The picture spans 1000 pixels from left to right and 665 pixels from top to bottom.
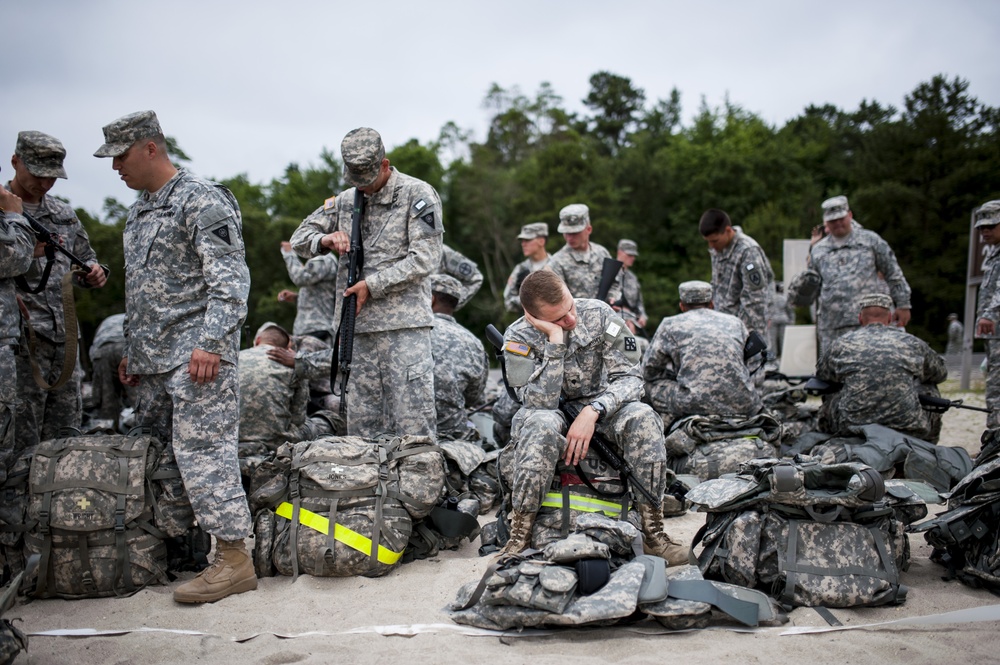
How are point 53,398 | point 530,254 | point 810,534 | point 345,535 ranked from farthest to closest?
point 530,254 < point 53,398 < point 345,535 < point 810,534

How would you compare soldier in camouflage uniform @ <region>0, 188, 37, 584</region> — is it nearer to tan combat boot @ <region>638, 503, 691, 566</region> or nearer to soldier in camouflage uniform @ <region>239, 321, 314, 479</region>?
soldier in camouflage uniform @ <region>239, 321, 314, 479</region>

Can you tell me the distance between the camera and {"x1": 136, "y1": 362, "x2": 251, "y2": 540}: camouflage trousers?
12.4ft

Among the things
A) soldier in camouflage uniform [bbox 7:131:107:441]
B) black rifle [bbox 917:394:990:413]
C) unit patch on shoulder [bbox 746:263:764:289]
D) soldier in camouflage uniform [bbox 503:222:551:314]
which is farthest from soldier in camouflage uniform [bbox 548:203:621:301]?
soldier in camouflage uniform [bbox 7:131:107:441]

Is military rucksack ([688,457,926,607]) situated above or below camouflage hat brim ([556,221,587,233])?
below

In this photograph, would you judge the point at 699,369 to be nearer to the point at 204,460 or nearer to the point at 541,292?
the point at 541,292

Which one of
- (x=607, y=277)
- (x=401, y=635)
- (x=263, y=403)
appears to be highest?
(x=607, y=277)

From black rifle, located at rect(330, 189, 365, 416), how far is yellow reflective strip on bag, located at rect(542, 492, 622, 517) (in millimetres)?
1589

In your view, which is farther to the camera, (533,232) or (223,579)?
(533,232)

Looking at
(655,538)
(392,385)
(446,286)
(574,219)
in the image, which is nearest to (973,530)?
(655,538)

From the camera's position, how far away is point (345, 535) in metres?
3.97

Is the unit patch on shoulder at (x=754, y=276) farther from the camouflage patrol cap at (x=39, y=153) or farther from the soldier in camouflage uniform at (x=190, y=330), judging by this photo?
the camouflage patrol cap at (x=39, y=153)

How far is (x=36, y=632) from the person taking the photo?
339 cm

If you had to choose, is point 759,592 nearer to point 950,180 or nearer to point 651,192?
point 950,180

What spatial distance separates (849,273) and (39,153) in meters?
6.85
